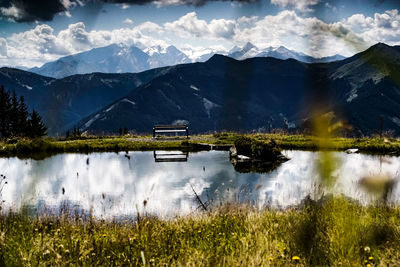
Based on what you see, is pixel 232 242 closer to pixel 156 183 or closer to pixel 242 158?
pixel 156 183

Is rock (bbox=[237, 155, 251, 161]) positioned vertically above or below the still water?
above

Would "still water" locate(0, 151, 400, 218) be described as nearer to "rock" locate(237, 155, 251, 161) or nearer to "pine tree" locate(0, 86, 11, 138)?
→ "rock" locate(237, 155, 251, 161)

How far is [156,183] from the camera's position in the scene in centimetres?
1577

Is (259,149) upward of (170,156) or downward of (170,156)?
upward

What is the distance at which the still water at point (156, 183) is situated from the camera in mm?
11859

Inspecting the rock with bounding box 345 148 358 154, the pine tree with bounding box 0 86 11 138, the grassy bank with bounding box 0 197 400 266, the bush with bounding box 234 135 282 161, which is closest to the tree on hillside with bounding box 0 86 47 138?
the pine tree with bounding box 0 86 11 138

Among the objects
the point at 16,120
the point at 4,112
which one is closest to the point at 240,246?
the point at 16,120

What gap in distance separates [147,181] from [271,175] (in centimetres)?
617

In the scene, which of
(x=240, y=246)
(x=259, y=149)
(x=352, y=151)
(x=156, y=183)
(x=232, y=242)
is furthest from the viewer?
(x=352, y=151)

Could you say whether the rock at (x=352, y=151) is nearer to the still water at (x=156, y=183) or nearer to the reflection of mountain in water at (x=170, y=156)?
the still water at (x=156, y=183)

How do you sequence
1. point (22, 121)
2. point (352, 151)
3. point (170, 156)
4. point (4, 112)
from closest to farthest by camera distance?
point (170, 156)
point (352, 151)
point (4, 112)
point (22, 121)

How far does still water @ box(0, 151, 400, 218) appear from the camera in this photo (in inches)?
467

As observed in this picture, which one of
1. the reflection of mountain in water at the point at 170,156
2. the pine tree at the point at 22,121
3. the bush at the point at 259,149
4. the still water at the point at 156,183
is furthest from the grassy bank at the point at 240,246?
the pine tree at the point at 22,121

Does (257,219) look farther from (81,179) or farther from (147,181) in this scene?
(81,179)
